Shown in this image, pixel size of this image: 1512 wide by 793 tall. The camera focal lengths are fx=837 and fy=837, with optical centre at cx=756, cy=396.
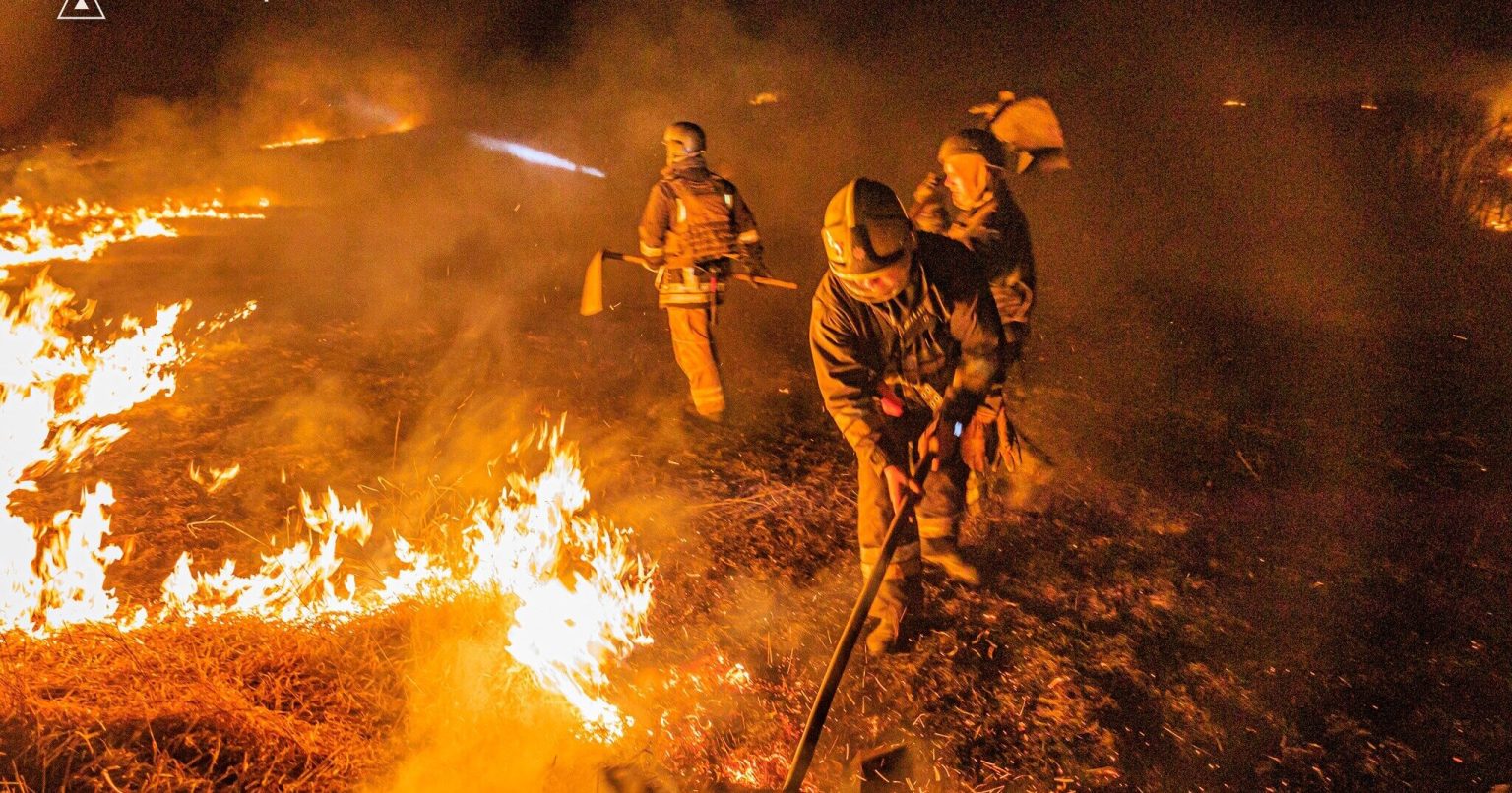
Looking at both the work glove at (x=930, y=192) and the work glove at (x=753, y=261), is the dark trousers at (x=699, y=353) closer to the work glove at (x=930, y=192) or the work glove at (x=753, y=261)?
the work glove at (x=753, y=261)

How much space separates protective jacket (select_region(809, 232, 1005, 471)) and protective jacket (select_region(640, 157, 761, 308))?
2.07 meters

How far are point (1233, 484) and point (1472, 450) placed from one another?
1788mm

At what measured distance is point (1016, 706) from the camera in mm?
3574

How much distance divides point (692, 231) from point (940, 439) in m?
2.70

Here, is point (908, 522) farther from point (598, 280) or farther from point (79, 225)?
point (79, 225)

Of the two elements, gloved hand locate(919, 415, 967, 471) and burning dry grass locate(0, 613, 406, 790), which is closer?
burning dry grass locate(0, 613, 406, 790)

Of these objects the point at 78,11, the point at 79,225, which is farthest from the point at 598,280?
the point at 78,11

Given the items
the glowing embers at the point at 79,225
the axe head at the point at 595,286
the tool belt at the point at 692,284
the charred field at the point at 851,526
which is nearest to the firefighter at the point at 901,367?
the charred field at the point at 851,526

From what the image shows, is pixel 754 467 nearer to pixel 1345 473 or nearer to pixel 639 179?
pixel 1345 473

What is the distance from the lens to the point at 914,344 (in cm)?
395

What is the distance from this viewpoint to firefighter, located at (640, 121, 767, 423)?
5.81m

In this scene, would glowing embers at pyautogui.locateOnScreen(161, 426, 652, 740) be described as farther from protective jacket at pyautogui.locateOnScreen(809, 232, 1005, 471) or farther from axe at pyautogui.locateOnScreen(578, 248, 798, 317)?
axe at pyautogui.locateOnScreen(578, 248, 798, 317)

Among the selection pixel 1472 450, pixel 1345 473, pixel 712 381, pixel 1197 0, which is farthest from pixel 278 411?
pixel 1197 0

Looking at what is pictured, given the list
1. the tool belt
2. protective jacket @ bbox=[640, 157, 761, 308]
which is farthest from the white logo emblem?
the tool belt
